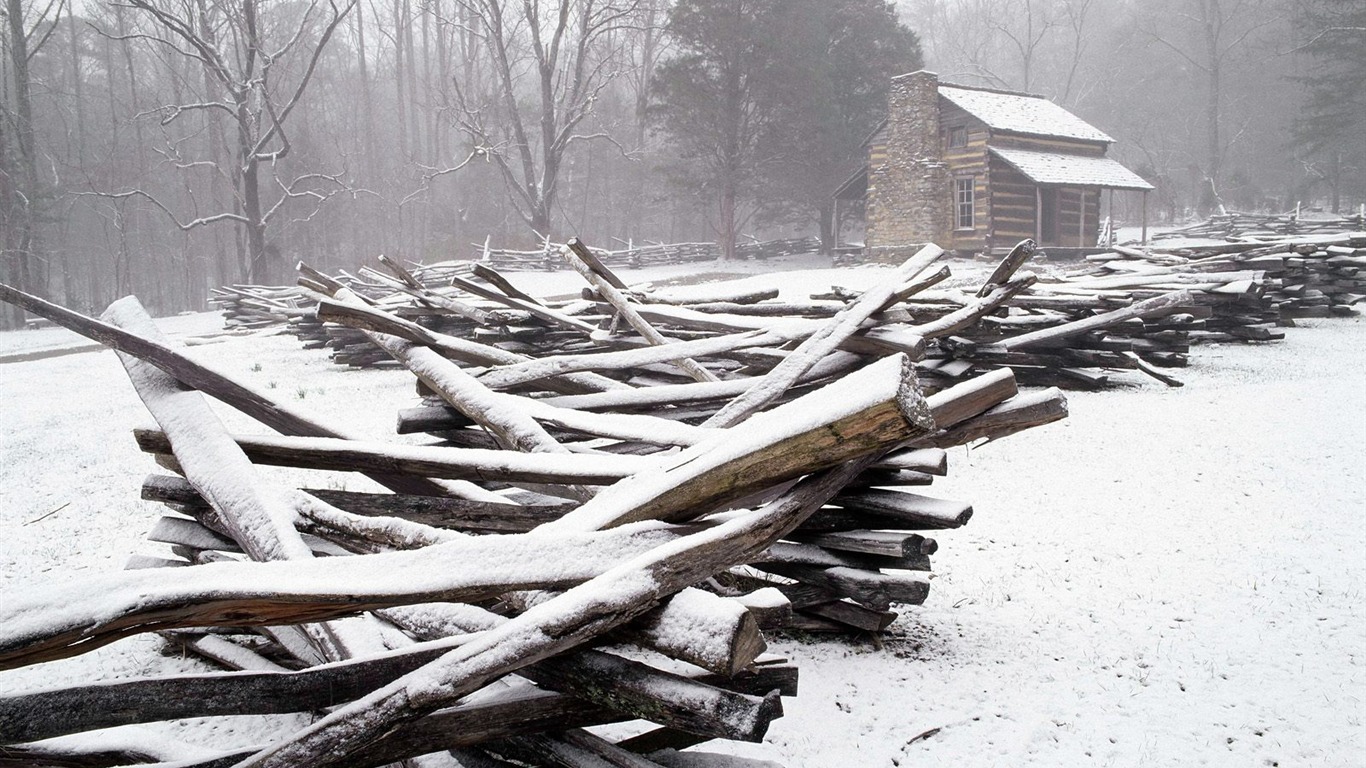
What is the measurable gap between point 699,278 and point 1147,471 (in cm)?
2360

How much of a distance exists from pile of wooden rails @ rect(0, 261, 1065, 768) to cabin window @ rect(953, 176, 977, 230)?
2596cm

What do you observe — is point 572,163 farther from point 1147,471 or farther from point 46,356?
point 1147,471

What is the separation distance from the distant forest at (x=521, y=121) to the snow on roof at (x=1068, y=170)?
8.18 m

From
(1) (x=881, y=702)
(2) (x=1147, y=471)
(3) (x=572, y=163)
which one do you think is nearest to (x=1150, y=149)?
(3) (x=572, y=163)

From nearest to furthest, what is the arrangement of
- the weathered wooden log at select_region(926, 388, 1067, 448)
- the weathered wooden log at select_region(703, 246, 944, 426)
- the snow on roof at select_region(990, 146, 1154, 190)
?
1. the weathered wooden log at select_region(926, 388, 1067, 448)
2. the weathered wooden log at select_region(703, 246, 944, 426)
3. the snow on roof at select_region(990, 146, 1154, 190)

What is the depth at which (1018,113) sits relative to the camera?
2795 centimetres

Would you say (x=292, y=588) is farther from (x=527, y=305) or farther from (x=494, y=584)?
(x=527, y=305)

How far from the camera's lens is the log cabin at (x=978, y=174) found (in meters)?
26.2

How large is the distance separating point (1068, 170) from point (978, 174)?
2999mm

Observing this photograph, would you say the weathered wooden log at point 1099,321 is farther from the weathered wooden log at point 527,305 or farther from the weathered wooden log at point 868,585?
the weathered wooden log at point 868,585

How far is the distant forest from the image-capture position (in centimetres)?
2791

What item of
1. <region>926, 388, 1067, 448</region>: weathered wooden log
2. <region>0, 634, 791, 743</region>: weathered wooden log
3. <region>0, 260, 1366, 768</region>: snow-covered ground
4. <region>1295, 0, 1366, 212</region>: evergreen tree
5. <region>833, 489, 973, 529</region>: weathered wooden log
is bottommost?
<region>0, 260, 1366, 768</region>: snow-covered ground

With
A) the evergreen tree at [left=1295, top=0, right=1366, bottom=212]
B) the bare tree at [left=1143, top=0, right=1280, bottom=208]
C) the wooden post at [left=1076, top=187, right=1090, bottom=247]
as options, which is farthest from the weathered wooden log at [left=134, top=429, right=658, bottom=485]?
the bare tree at [left=1143, top=0, right=1280, bottom=208]

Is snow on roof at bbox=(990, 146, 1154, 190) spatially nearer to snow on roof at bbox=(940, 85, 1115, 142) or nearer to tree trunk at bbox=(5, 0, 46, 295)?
snow on roof at bbox=(940, 85, 1115, 142)
